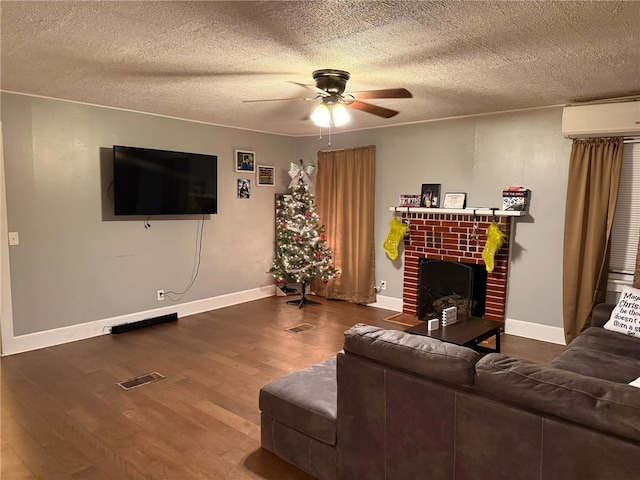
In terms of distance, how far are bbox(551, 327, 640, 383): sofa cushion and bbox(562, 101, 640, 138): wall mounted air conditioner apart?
1.84 metres

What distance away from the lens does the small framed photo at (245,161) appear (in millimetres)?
5949

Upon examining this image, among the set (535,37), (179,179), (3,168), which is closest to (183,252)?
(179,179)

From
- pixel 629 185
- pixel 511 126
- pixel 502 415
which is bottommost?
pixel 502 415

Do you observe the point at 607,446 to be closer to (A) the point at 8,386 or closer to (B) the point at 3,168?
(A) the point at 8,386

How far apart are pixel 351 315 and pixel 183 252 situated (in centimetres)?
227

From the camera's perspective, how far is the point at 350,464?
2.16 meters

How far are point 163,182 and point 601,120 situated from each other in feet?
14.8

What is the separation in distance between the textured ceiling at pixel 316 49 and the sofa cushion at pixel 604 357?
1.97m

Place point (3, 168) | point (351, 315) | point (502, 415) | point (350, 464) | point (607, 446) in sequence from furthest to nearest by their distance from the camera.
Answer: point (351, 315)
point (3, 168)
point (350, 464)
point (502, 415)
point (607, 446)

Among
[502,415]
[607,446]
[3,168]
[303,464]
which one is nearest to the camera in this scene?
[607,446]

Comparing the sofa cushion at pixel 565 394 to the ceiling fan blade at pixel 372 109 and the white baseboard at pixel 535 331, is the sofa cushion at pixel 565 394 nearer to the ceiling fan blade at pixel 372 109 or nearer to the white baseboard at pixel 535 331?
the ceiling fan blade at pixel 372 109

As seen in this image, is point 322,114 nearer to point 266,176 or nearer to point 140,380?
point 140,380

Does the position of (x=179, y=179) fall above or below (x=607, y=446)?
above

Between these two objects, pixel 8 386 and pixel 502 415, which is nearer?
pixel 502 415
